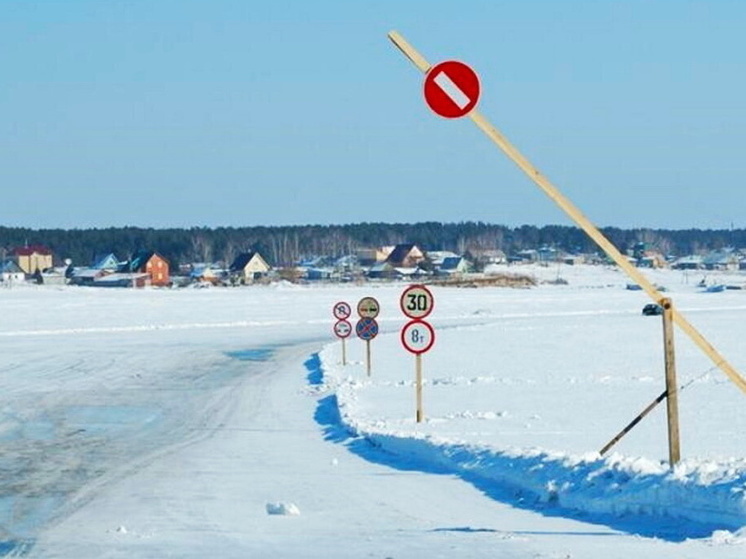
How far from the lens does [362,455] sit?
17781mm

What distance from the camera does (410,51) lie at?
11141 mm

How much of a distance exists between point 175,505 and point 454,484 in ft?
Answer: 9.57

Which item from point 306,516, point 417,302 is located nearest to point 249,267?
point 417,302

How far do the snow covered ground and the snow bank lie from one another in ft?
0.08

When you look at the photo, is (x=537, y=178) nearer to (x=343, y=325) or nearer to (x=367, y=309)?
(x=367, y=309)

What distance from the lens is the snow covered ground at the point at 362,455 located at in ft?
35.3

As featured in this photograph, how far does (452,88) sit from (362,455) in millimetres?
8092

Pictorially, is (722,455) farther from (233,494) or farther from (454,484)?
(233,494)

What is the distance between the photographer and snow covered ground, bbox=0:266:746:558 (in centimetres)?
1076

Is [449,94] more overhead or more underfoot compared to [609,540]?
more overhead

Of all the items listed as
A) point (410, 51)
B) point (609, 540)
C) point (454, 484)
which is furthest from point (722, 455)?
point (410, 51)

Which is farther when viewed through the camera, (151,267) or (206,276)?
(206,276)

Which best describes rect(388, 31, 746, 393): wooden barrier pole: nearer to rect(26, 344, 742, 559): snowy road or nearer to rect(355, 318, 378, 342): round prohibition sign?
rect(26, 344, 742, 559): snowy road

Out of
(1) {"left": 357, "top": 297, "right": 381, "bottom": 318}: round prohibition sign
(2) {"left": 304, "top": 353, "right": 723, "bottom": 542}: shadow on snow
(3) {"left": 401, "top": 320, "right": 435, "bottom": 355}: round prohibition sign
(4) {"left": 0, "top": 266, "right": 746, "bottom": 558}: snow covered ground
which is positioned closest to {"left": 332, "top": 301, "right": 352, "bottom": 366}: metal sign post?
(4) {"left": 0, "top": 266, "right": 746, "bottom": 558}: snow covered ground
